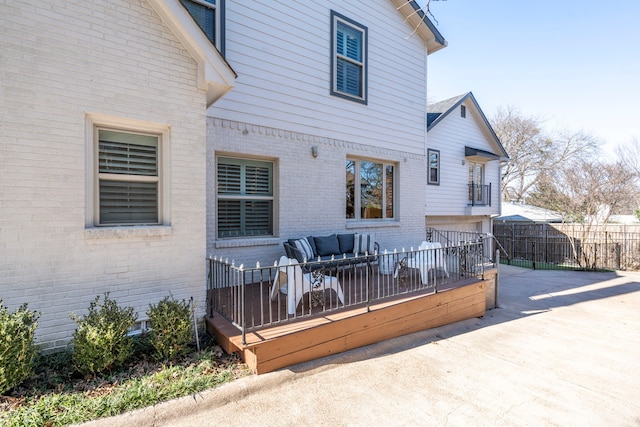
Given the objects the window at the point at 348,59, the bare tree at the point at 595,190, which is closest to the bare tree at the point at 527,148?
the bare tree at the point at 595,190

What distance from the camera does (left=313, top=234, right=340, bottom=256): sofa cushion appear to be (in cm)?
723

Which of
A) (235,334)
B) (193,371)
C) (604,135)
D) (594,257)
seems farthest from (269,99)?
(604,135)

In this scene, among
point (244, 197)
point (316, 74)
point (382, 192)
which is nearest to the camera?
point (244, 197)

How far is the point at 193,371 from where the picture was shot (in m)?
3.76

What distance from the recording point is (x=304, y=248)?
22.1ft

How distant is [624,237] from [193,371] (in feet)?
55.2

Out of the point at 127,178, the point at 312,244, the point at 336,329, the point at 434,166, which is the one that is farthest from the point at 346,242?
the point at 434,166

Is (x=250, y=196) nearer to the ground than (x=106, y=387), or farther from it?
farther from it

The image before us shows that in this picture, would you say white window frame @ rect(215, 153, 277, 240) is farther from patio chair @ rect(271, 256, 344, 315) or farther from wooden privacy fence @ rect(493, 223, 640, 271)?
wooden privacy fence @ rect(493, 223, 640, 271)

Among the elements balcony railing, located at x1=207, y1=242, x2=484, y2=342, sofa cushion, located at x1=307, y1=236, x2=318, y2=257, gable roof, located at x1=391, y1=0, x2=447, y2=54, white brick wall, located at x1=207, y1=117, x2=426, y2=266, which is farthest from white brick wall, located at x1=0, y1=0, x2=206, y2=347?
gable roof, located at x1=391, y1=0, x2=447, y2=54

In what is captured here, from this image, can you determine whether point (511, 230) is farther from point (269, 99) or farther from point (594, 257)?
point (269, 99)

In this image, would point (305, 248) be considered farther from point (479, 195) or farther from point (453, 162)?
point (479, 195)

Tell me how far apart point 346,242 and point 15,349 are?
5.78 m

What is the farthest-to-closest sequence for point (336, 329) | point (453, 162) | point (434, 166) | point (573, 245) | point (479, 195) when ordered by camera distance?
point (479, 195) → point (573, 245) → point (453, 162) → point (434, 166) → point (336, 329)
